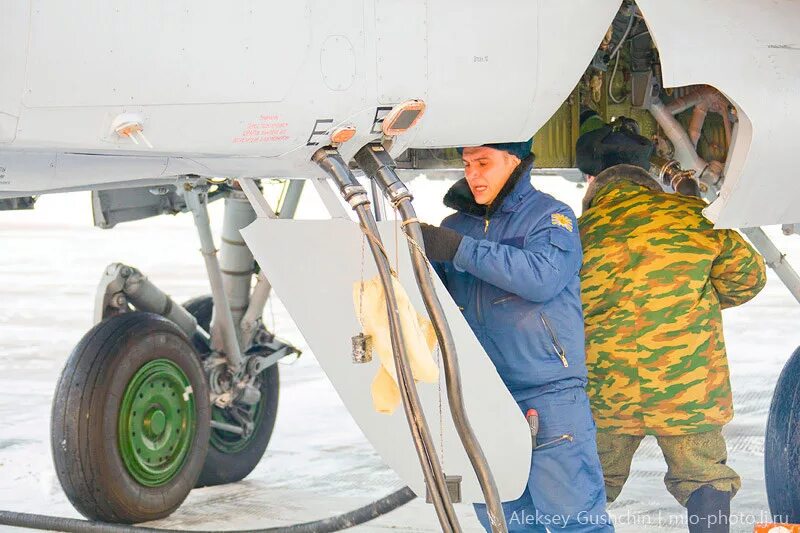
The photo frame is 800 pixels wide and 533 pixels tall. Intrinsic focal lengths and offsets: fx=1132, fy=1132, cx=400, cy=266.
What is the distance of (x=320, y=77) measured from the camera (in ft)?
9.14

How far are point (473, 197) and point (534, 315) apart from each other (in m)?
0.46

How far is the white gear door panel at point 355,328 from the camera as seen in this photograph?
3090 millimetres

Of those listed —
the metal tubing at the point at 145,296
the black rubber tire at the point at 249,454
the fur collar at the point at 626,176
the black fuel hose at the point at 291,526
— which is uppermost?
the fur collar at the point at 626,176

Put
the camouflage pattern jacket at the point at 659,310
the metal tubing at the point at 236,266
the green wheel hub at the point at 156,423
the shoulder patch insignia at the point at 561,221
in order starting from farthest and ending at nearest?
the metal tubing at the point at 236,266, the green wheel hub at the point at 156,423, the camouflage pattern jacket at the point at 659,310, the shoulder patch insignia at the point at 561,221

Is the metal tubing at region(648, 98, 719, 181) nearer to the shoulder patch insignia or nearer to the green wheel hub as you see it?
the shoulder patch insignia

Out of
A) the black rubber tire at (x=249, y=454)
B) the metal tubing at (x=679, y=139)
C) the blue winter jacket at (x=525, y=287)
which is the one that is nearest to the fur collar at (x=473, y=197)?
the blue winter jacket at (x=525, y=287)

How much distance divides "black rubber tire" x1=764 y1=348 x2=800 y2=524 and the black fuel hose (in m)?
1.40

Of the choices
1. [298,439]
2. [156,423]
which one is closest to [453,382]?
[156,423]

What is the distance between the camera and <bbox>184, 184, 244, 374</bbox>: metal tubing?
→ 5.22 m

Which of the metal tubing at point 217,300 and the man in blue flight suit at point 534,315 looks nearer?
the man in blue flight suit at point 534,315

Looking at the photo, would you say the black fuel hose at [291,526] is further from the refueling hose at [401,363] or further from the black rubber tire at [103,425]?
the refueling hose at [401,363]

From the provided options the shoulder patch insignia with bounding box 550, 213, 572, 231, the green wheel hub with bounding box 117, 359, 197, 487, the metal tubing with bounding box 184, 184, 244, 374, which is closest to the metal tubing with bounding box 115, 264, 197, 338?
the metal tubing with bounding box 184, 184, 244, 374

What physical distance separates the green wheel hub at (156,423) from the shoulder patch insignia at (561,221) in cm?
230

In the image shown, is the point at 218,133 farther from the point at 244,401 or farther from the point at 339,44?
the point at 244,401
